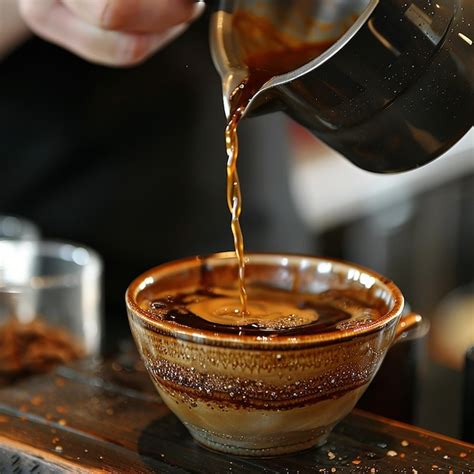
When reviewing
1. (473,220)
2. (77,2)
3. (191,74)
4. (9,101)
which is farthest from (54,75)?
(473,220)

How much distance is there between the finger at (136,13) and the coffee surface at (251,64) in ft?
0.25

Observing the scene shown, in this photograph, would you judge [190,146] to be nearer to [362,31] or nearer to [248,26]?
[248,26]

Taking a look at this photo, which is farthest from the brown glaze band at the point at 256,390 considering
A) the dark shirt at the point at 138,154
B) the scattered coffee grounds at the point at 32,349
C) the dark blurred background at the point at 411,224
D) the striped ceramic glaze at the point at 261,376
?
the dark blurred background at the point at 411,224

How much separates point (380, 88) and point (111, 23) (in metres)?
0.38

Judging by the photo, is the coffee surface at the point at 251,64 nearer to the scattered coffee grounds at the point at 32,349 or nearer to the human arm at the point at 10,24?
the scattered coffee grounds at the point at 32,349

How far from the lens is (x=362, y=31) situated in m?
0.88

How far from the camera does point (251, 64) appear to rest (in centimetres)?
109

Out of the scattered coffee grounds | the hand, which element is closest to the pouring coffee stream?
the hand

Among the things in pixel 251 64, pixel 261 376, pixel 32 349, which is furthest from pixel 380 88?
pixel 32 349

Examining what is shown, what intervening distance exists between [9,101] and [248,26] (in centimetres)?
115

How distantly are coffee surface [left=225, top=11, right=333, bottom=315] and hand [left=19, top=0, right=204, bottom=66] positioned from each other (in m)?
0.08

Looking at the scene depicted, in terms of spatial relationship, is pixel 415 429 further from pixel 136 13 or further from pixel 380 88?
pixel 136 13

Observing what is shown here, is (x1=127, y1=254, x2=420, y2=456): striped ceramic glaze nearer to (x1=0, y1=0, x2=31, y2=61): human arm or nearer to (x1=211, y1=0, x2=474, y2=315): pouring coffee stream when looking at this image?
(x1=211, y1=0, x2=474, y2=315): pouring coffee stream

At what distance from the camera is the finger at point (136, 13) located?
42.8 inches
